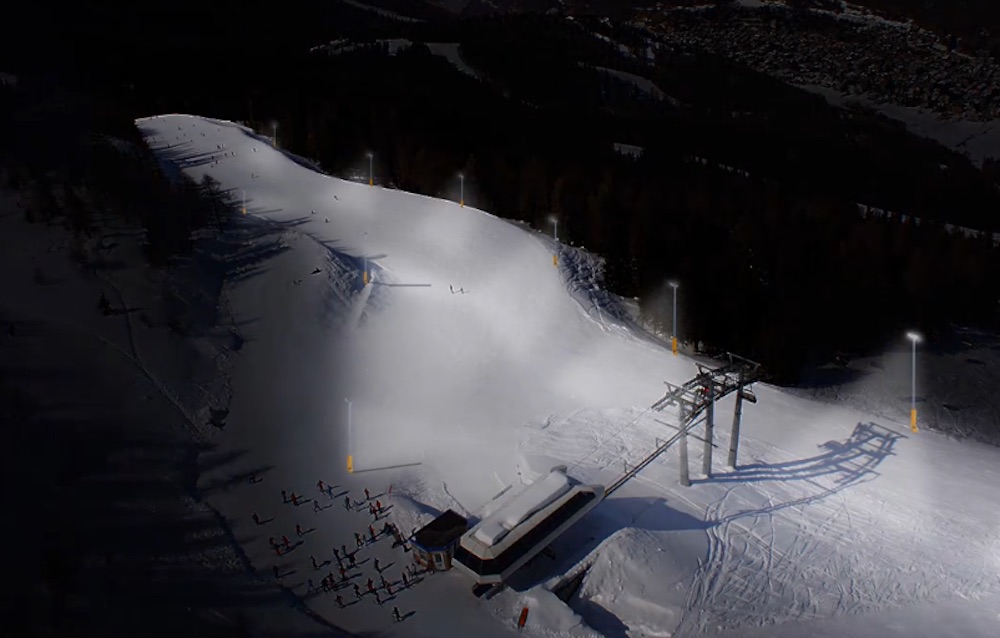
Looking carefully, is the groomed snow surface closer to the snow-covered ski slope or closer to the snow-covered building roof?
the snow-covered ski slope

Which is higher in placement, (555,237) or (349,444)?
(555,237)

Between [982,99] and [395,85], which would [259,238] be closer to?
[395,85]

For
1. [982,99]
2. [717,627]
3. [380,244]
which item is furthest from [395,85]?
[982,99]

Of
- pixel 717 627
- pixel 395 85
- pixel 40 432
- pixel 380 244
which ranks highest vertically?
pixel 395 85

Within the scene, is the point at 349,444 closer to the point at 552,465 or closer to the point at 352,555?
the point at 352,555

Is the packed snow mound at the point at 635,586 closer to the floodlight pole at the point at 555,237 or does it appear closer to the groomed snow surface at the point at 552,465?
the groomed snow surface at the point at 552,465

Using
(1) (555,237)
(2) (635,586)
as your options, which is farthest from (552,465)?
(1) (555,237)

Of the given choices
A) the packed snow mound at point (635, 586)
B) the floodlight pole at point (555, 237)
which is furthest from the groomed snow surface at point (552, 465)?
the floodlight pole at point (555, 237)
